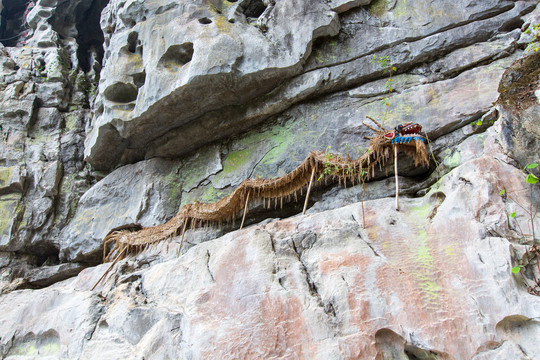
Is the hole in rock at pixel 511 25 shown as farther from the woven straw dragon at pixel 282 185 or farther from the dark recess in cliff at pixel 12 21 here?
the dark recess in cliff at pixel 12 21

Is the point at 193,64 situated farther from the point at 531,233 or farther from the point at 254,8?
the point at 531,233

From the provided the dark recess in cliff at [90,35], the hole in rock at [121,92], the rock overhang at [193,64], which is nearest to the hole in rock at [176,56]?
the rock overhang at [193,64]

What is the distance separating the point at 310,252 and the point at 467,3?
657 cm

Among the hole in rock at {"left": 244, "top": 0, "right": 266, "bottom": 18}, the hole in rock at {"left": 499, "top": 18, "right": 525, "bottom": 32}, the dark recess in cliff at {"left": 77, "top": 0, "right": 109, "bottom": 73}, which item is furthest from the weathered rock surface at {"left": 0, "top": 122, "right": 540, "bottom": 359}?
the dark recess in cliff at {"left": 77, "top": 0, "right": 109, "bottom": 73}

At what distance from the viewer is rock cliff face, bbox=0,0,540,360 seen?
5227 mm

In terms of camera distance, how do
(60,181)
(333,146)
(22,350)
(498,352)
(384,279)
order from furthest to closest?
1. (60,181)
2. (333,146)
3. (22,350)
4. (384,279)
5. (498,352)

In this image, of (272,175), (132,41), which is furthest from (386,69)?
(132,41)

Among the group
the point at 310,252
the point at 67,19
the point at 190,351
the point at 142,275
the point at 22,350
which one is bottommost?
the point at 22,350

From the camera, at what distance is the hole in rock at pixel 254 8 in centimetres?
1089

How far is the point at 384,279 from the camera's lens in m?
5.48

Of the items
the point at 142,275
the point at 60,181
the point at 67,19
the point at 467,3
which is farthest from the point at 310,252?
the point at 67,19

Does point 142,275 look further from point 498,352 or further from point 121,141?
point 498,352

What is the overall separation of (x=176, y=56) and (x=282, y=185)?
14.0ft

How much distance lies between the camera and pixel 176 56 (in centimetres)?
1001
